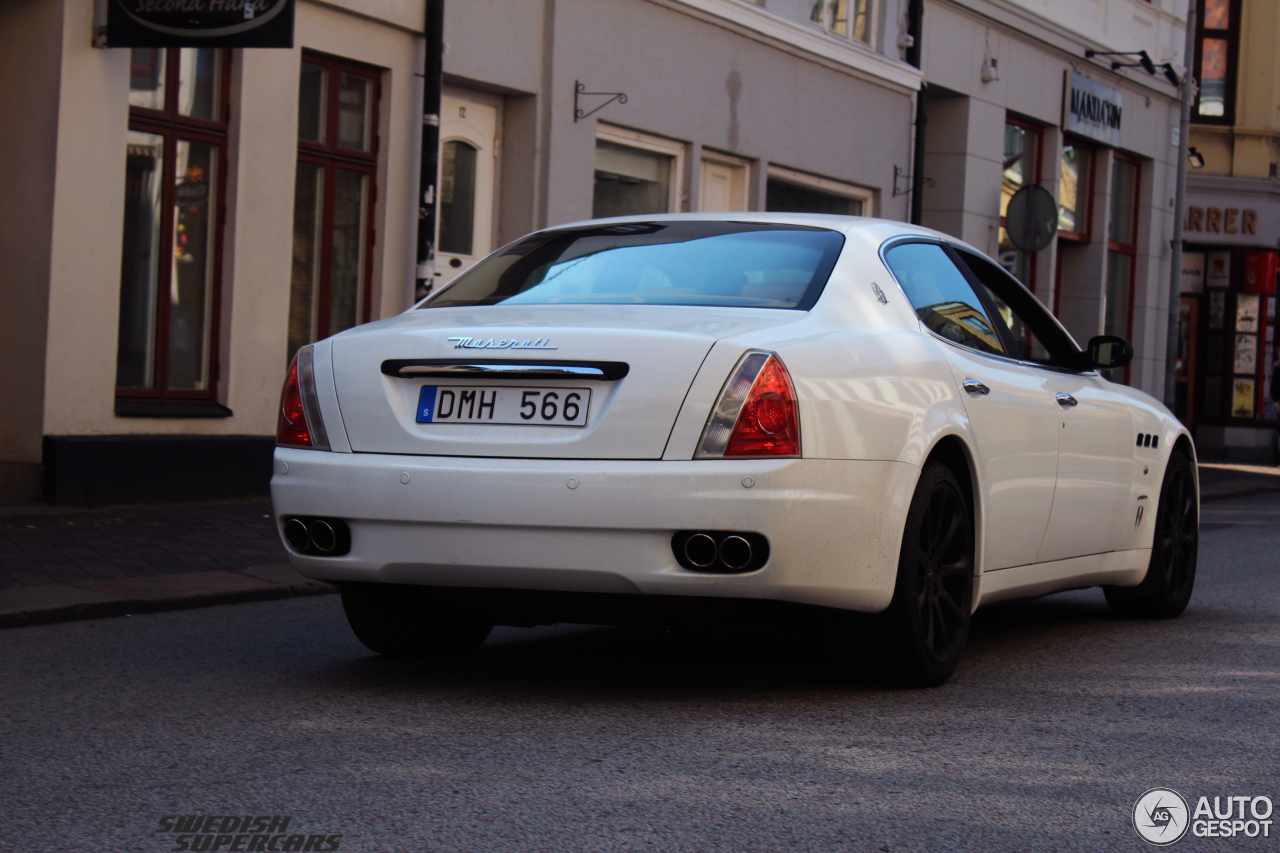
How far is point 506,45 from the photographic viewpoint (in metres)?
14.2

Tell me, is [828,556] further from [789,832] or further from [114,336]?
[114,336]

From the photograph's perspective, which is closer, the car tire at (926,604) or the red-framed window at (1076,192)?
the car tire at (926,604)

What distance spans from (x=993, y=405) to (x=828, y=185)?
13699mm

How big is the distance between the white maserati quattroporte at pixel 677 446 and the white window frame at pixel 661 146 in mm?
9695

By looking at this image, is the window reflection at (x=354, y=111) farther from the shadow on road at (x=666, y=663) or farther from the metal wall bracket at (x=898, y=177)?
the metal wall bracket at (x=898, y=177)

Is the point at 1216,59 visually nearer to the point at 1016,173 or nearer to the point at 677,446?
the point at 1016,173

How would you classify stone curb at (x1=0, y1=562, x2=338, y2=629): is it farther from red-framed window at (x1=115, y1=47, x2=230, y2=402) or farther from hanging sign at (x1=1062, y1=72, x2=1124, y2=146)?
hanging sign at (x1=1062, y1=72, x2=1124, y2=146)

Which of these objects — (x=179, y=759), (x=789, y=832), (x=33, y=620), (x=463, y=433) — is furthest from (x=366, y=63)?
(x=789, y=832)

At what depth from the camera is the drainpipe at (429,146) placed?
12930 millimetres

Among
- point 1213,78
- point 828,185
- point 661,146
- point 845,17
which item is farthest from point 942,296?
point 1213,78

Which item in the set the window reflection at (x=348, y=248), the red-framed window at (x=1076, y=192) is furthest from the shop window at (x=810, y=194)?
the window reflection at (x=348, y=248)

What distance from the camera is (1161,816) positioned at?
3959mm

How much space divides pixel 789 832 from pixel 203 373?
890 cm

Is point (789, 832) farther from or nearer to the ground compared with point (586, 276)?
nearer to the ground
